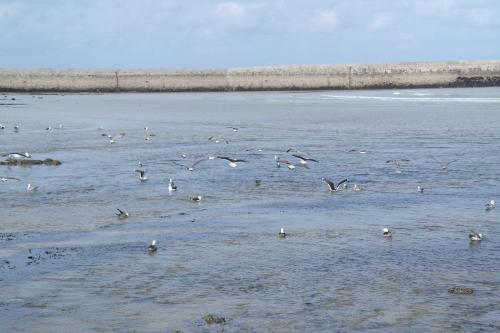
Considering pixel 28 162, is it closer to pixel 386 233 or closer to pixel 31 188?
pixel 31 188

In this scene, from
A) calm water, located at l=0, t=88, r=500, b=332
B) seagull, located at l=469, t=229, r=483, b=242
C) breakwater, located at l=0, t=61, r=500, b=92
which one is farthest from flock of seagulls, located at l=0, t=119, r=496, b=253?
breakwater, located at l=0, t=61, r=500, b=92

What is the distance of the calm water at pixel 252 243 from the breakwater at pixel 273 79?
62361 mm

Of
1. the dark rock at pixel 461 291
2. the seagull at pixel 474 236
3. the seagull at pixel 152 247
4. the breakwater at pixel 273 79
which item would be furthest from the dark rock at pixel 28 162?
the breakwater at pixel 273 79

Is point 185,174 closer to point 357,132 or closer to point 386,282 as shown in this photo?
point 386,282

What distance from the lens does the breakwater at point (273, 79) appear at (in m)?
88.3

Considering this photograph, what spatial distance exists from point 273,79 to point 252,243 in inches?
3044

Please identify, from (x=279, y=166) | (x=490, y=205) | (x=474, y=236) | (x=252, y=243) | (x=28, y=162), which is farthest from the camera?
(x=28, y=162)

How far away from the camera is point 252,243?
502 inches

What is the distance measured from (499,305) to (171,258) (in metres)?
4.45

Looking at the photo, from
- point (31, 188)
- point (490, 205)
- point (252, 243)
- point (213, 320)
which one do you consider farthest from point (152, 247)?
point (31, 188)

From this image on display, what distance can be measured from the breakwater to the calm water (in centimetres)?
6236

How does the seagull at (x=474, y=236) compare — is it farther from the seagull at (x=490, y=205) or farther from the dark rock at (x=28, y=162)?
the dark rock at (x=28, y=162)

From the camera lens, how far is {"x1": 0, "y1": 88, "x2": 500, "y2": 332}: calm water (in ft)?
30.7

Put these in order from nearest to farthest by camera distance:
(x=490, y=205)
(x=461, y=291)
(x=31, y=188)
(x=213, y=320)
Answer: (x=213, y=320) → (x=461, y=291) → (x=490, y=205) → (x=31, y=188)
